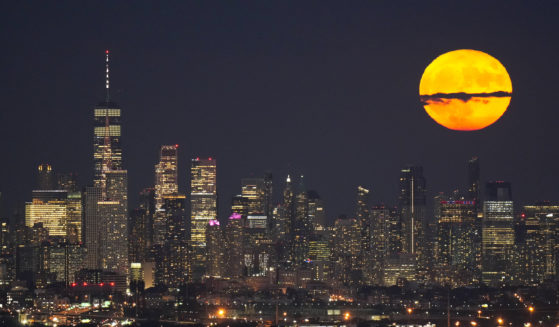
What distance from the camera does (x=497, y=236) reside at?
268 feet

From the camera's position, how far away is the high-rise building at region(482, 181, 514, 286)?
80.9 m

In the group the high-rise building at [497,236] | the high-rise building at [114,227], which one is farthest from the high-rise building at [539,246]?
the high-rise building at [114,227]

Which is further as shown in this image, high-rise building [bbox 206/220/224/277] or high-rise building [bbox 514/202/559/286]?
high-rise building [bbox 206/220/224/277]

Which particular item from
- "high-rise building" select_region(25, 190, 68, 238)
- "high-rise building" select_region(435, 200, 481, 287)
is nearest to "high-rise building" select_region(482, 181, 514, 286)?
"high-rise building" select_region(435, 200, 481, 287)

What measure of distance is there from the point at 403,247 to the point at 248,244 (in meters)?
10.7

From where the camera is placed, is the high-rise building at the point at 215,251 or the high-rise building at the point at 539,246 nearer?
the high-rise building at the point at 539,246

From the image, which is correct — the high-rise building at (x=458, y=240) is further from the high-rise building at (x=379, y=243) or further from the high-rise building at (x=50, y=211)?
the high-rise building at (x=50, y=211)

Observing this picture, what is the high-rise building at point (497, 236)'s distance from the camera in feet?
266

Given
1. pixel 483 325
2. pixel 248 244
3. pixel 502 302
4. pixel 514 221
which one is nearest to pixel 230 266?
pixel 248 244

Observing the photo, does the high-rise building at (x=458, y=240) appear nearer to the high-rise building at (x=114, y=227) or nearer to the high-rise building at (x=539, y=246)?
the high-rise building at (x=539, y=246)

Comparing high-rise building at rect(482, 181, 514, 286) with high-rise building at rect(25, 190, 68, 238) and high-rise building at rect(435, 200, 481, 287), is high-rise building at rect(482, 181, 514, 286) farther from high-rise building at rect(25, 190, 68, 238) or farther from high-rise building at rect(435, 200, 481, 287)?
high-rise building at rect(25, 190, 68, 238)

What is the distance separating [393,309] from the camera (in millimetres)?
64125

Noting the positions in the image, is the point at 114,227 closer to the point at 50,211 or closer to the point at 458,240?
the point at 50,211

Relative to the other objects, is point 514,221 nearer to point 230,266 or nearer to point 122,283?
point 230,266
